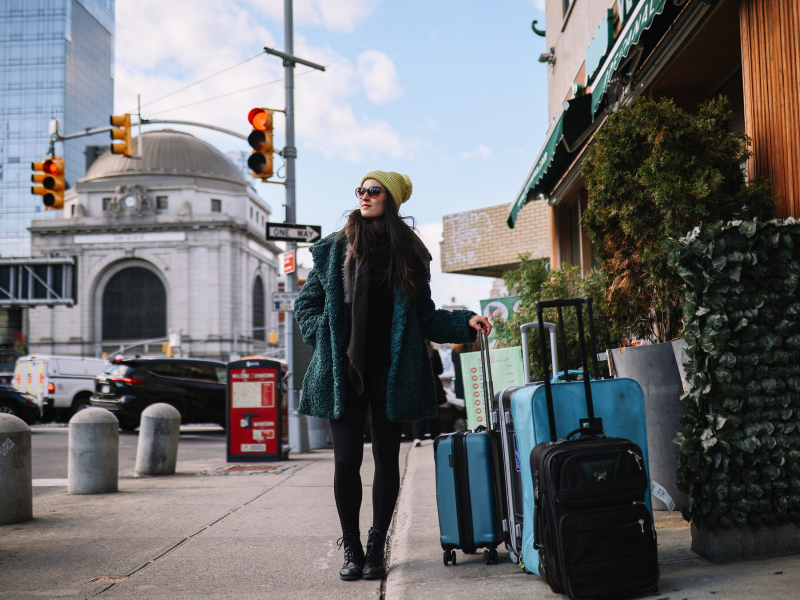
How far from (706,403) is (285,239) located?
10.1m

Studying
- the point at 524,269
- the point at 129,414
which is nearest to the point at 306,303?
the point at 524,269

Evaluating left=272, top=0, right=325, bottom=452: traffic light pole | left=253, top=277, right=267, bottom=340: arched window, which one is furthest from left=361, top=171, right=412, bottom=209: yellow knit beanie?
left=253, top=277, right=267, bottom=340: arched window

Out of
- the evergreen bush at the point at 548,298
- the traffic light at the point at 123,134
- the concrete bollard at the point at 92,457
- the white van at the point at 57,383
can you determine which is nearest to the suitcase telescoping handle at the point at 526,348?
the evergreen bush at the point at 548,298

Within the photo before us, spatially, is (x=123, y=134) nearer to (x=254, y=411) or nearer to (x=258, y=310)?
(x=254, y=411)

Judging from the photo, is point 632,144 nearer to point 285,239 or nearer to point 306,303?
point 306,303

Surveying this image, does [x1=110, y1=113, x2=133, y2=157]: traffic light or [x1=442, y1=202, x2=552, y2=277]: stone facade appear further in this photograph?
[x1=442, y1=202, x2=552, y2=277]: stone facade

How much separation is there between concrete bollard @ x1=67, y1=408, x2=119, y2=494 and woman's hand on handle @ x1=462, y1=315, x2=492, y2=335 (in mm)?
5125

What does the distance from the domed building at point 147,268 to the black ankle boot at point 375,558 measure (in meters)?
67.2

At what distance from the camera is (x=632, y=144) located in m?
4.77

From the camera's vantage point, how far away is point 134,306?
73.6 m

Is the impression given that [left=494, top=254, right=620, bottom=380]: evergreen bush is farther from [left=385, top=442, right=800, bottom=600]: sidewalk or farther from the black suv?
the black suv

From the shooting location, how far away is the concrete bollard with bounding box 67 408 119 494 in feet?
24.9

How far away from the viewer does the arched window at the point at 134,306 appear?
7331 centimetres

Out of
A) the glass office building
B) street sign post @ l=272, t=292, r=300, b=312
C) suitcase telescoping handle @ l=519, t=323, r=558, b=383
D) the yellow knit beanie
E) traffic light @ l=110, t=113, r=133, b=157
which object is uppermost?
the glass office building
